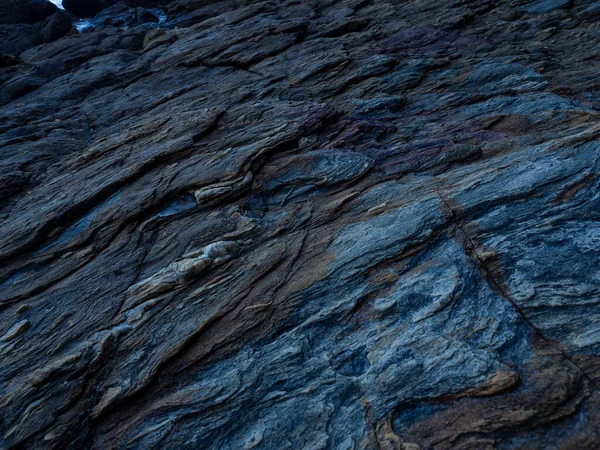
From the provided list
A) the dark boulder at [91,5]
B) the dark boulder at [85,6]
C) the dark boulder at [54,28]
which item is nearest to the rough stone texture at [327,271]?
the dark boulder at [54,28]

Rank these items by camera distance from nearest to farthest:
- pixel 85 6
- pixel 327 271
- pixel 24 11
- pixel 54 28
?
pixel 327 271 < pixel 54 28 < pixel 24 11 < pixel 85 6

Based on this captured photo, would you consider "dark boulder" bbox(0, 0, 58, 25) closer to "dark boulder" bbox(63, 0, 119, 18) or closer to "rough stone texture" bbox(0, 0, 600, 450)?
"dark boulder" bbox(63, 0, 119, 18)

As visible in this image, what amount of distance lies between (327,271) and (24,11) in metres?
59.7

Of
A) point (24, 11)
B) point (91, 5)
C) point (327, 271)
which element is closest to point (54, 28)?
point (24, 11)

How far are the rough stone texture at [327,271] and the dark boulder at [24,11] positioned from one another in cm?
4068

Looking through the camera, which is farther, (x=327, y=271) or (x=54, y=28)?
(x=54, y=28)

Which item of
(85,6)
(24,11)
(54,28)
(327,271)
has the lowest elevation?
(327,271)

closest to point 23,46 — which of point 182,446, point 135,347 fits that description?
point 135,347

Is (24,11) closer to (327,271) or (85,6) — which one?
(85,6)

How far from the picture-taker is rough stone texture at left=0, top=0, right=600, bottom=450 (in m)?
7.13

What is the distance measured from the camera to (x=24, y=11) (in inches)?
1887

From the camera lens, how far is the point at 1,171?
61.6 feet

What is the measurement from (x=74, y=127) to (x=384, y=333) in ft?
77.4

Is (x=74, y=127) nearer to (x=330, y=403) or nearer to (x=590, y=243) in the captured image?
(x=330, y=403)
